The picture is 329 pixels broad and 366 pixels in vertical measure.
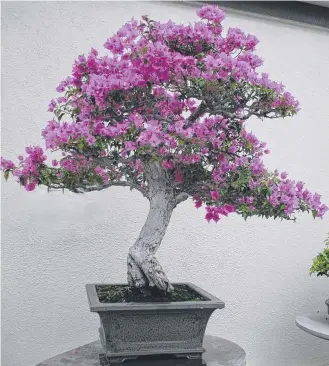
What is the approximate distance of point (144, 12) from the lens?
204cm

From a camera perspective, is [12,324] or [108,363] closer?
[108,363]

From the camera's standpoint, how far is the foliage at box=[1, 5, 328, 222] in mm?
1194

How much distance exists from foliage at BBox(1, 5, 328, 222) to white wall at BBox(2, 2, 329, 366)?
550 mm

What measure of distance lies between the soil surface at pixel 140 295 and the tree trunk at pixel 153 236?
0.7 inches

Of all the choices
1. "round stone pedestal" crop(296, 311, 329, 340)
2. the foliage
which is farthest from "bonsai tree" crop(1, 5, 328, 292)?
"round stone pedestal" crop(296, 311, 329, 340)

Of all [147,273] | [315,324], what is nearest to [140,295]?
[147,273]

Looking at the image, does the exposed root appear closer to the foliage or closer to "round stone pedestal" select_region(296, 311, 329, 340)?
the foliage

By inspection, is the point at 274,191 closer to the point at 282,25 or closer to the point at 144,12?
the point at 144,12

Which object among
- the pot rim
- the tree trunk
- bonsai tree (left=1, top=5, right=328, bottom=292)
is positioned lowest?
the pot rim

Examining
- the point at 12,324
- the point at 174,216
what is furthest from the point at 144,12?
the point at 12,324

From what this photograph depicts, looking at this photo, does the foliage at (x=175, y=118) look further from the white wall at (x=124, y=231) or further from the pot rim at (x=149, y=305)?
the white wall at (x=124, y=231)

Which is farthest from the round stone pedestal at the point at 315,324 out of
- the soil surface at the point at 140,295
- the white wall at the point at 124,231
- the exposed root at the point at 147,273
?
the exposed root at the point at 147,273

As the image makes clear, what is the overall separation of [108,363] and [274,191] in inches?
23.5

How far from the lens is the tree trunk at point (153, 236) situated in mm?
1343
